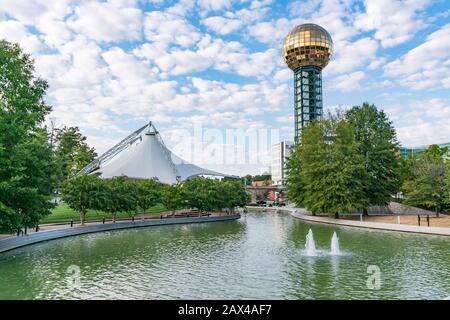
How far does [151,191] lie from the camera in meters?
44.8

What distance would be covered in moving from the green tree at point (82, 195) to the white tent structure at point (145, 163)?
90.3 feet

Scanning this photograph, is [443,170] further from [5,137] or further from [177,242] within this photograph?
[5,137]

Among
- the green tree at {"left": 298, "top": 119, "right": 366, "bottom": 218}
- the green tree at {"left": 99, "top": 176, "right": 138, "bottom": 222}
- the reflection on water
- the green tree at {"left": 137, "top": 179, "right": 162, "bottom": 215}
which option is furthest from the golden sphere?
the reflection on water

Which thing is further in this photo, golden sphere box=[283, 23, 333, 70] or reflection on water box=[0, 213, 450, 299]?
golden sphere box=[283, 23, 333, 70]

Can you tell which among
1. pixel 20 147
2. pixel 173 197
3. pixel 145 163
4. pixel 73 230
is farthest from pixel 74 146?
pixel 20 147

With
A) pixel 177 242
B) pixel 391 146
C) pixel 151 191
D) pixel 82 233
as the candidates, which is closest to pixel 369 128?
pixel 391 146

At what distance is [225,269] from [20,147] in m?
12.2

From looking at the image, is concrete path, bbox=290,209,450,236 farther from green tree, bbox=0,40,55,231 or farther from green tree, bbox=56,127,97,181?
green tree, bbox=56,127,97,181

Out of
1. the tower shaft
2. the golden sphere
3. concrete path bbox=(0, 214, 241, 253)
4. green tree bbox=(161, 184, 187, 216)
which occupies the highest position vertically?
the golden sphere

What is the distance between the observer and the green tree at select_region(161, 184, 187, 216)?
153ft

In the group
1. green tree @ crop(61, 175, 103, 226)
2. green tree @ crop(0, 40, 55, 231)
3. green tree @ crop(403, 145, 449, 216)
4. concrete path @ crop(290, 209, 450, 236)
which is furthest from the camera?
green tree @ crop(403, 145, 449, 216)

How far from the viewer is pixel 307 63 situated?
104 meters

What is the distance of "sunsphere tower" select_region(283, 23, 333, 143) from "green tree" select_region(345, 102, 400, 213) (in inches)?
2114
